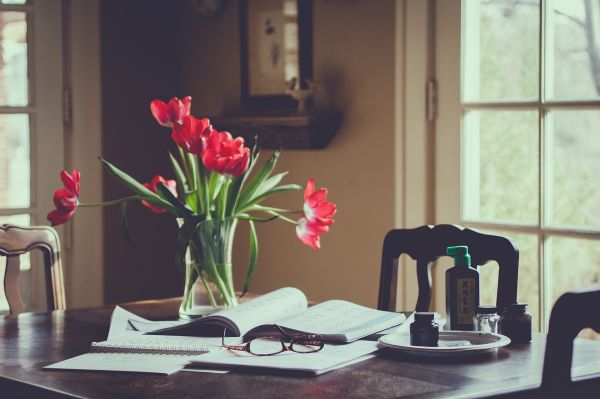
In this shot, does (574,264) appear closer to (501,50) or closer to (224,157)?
(501,50)

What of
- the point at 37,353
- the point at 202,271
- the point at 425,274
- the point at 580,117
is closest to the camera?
the point at 37,353

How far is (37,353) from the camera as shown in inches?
72.6

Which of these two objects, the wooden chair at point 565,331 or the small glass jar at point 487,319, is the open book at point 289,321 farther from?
the wooden chair at point 565,331

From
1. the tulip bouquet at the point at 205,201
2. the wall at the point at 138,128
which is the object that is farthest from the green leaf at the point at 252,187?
the wall at the point at 138,128

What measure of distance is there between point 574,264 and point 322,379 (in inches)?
48.4

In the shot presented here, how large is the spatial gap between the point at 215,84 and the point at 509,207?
4.07 ft

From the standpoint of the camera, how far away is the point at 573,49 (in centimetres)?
258

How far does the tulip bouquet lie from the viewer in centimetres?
205

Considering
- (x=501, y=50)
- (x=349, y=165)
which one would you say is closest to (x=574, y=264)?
(x=501, y=50)

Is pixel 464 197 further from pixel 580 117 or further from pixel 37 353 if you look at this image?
pixel 37 353

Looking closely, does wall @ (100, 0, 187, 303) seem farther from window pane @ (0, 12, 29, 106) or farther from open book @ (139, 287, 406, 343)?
open book @ (139, 287, 406, 343)

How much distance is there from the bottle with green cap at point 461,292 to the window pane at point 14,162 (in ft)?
6.20

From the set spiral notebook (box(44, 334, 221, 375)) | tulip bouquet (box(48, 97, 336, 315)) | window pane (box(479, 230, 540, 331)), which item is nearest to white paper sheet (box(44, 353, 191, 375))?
spiral notebook (box(44, 334, 221, 375))

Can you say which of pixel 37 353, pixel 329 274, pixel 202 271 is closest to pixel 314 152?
pixel 329 274
